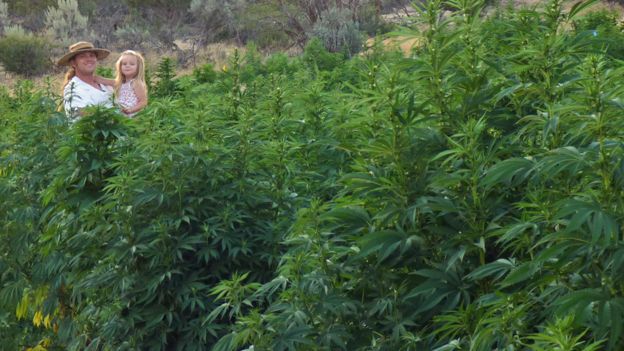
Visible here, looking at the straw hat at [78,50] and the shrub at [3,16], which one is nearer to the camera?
the straw hat at [78,50]

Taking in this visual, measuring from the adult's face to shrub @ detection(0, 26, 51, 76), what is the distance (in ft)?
67.1

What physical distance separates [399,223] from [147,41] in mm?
30632

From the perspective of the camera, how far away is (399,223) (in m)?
3.32

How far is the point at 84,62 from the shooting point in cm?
882

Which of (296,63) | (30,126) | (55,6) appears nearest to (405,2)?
(55,6)

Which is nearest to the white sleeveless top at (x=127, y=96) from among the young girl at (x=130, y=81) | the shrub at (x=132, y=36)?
the young girl at (x=130, y=81)

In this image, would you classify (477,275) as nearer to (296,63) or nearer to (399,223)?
(399,223)

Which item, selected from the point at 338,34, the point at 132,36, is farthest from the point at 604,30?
the point at 132,36

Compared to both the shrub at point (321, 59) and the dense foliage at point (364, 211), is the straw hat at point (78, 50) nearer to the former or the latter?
the shrub at point (321, 59)

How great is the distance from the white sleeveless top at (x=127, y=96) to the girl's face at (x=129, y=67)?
2.8 inches

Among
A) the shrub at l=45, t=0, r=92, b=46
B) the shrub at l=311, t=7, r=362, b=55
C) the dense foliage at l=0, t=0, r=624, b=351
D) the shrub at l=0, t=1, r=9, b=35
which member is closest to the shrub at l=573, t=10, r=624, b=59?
the dense foliage at l=0, t=0, r=624, b=351

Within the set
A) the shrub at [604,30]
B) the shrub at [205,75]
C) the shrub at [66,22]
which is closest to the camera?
the shrub at [604,30]

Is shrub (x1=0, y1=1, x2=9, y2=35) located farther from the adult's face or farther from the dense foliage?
the dense foliage

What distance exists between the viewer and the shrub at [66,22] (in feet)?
114
